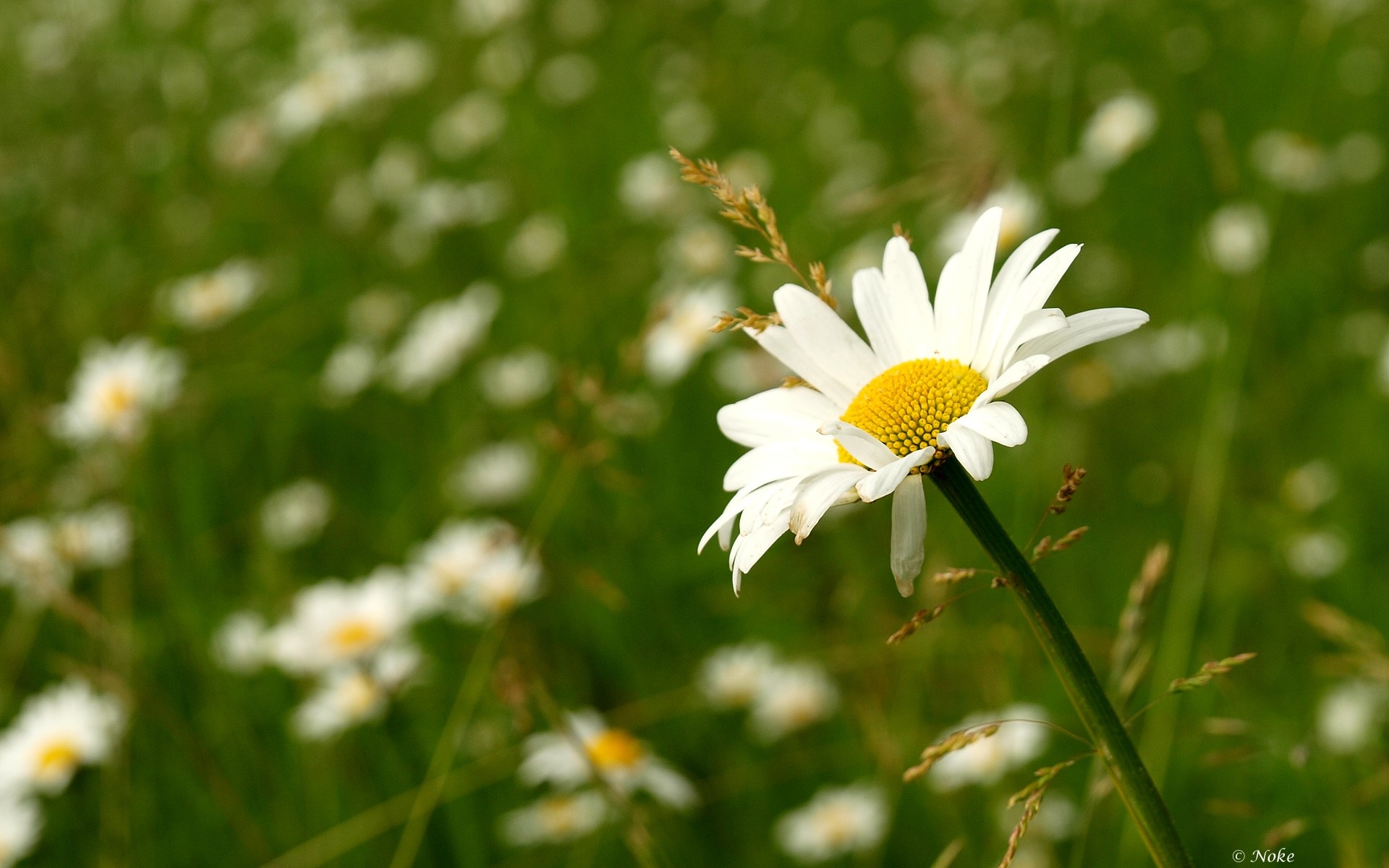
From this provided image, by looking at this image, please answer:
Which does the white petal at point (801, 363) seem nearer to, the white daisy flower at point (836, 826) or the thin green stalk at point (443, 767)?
the thin green stalk at point (443, 767)

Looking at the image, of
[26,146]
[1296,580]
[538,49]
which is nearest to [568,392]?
[1296,580]

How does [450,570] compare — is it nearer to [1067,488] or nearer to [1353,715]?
[1353,715]

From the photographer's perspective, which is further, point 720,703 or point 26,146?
point 26,146

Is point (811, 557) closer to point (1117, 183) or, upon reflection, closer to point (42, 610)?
point (42, 610)

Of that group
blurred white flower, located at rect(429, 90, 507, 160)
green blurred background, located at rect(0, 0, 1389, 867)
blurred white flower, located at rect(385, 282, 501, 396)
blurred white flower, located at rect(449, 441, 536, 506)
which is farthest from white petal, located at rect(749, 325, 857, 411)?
blurred white flower, located at rect(429, 90, 507, 160)

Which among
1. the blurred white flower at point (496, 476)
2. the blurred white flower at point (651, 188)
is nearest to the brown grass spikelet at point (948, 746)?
the blurred white flower at point (496, 476)

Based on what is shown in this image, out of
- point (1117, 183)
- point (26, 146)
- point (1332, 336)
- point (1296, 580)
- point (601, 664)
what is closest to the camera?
point (1296, 580)

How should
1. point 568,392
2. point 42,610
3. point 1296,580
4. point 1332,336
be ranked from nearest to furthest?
point 568,392
point 1296,580
point 42,610
point 1332,336

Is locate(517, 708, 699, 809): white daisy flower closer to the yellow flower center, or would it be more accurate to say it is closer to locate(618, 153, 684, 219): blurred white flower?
the yellow flower center
